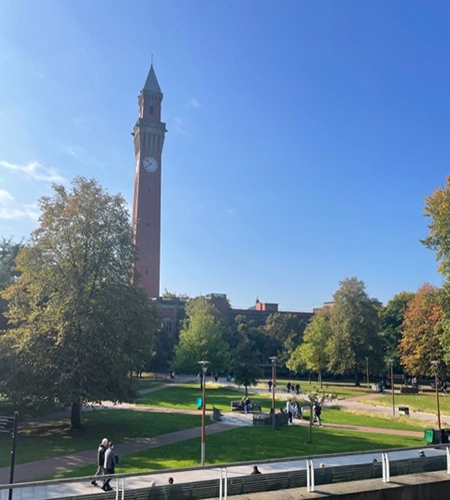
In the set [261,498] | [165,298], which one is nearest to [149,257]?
[165,298]

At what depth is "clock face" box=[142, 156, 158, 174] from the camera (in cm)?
8744

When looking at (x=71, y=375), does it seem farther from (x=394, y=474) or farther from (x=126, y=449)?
(x=394, y=474)

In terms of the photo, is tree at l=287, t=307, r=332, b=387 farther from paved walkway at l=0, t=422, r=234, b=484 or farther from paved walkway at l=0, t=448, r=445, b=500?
paved walkway at l=0, t=448, r=445, b=500

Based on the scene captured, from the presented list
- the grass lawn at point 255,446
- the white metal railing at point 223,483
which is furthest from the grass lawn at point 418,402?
the white metal railing at point 223,483

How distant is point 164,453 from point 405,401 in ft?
95.8

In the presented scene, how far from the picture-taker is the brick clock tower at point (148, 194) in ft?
280

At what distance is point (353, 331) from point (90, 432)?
139ft

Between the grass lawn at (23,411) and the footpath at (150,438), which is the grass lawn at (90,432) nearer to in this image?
the footpath at (150,438)

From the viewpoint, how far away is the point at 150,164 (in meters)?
87.8

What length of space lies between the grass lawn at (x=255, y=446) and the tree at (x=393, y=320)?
4512 centimetres

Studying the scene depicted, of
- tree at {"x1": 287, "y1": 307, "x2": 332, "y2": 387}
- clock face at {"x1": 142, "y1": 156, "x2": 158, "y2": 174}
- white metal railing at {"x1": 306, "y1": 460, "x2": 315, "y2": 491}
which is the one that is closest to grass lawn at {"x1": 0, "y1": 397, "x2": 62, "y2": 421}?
white metal railing at {"x1": 306, "y1": 460, "x2": 315, "y2": 491}

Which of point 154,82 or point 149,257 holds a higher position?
point 154,82

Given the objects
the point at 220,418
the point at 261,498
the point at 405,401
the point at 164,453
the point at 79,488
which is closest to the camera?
the point at 261,498

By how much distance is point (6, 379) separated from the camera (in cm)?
2262
